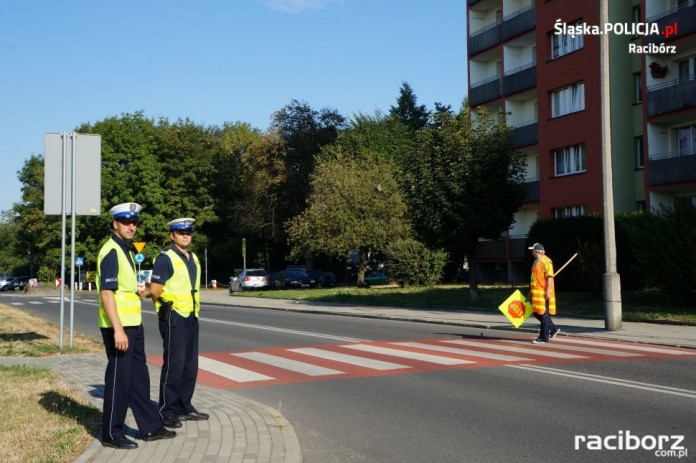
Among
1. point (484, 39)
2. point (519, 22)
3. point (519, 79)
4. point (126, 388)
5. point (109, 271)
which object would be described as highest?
point (484, 39)

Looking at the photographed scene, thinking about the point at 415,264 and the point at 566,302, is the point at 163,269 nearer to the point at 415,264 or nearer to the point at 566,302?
the point at 566,302

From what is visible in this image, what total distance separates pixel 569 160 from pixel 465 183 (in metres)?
13.8

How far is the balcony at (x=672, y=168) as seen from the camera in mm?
30391

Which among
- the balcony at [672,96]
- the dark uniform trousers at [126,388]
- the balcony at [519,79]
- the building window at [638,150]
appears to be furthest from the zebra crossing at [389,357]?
the balcony at [519,79]

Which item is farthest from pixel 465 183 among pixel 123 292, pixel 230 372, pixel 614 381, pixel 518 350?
pixel 123 292

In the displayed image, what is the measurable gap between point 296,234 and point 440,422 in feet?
131

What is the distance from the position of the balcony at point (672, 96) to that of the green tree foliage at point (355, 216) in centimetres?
1519

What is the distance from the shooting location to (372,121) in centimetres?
6066

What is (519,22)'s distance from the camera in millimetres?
42562

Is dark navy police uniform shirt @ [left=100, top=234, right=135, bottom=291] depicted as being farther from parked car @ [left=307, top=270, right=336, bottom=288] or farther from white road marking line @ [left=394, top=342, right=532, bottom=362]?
parked car @ [left=307, top=270, right=336, bottom=288]

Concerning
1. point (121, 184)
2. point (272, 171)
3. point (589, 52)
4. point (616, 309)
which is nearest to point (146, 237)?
point (121, 184)

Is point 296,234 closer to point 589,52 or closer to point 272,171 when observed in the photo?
point 272,171

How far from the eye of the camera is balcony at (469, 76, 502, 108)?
4484cm

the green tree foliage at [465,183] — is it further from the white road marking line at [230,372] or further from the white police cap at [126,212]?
the white police cap at [126,212]
